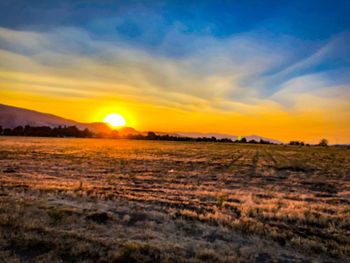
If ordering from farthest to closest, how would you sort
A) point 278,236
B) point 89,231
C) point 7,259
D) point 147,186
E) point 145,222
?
point 147,186 → point 145,222 → point 278,236 → point 89,231 → point 7,259

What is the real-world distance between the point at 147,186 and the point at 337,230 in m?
11.5

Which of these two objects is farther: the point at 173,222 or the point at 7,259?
the point at 173,222

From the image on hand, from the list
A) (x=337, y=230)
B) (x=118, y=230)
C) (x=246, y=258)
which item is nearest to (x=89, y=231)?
(x=118, y=230)

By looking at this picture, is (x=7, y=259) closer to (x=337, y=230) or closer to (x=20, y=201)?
(x=20, y=201)

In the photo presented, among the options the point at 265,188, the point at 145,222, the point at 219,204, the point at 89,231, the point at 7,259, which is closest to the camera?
the point at 7,259

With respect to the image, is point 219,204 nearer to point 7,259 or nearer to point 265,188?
point 265,188

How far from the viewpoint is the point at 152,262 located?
7855 millimetres

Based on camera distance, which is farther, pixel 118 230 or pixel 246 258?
pixel 118 230

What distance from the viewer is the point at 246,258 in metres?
8.41

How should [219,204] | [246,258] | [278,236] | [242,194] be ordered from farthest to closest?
[242,194] < [219,204] < [278,236] < [246,258]

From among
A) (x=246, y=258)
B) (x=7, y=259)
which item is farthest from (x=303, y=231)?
(x=7, y=259)

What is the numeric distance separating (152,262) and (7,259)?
3.16 meters

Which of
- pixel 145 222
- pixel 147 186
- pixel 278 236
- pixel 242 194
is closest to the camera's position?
pixel 278 236

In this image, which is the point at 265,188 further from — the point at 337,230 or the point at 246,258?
the point at 246,258
